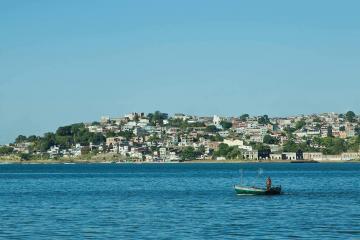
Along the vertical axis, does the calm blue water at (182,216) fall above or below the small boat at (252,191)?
below

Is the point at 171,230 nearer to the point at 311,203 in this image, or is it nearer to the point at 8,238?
the point at 8,238

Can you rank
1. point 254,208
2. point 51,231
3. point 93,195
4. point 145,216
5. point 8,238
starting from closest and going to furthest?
point 8,238
point 51,231
point 145,216
point 254,208
point 93,195

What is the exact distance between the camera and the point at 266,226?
52.3 m

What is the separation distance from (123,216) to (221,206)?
35.2 ft

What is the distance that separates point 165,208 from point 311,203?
37.2 ft

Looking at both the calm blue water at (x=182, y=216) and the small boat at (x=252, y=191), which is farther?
the small boat at (x=252, y=191)

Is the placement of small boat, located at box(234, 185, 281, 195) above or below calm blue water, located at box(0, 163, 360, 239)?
above

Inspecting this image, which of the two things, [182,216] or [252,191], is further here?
[252,191]

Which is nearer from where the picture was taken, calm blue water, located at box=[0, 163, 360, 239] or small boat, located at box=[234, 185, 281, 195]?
calm blue water, located at box=[0, 163, 360, 239]

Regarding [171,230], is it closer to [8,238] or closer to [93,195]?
[8,238]

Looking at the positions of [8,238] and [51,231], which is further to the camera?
[51,231]

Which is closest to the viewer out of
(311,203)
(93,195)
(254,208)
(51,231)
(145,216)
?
(51,231)

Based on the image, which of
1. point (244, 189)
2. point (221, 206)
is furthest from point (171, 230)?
point (244, 189)

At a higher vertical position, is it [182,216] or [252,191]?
[252,191]
